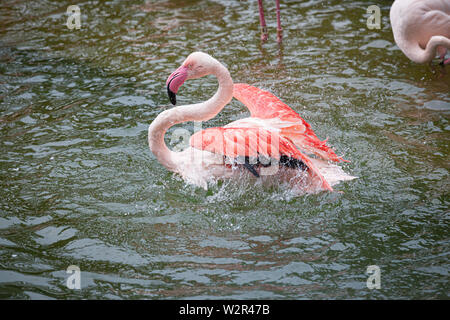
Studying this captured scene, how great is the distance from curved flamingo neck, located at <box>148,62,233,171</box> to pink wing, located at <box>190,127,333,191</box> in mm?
328

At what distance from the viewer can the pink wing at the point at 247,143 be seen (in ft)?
12.2

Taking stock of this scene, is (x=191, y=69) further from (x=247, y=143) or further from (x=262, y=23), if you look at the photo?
(x=262, y=23)

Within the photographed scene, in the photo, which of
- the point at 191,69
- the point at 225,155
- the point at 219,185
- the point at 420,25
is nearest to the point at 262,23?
the point at 420,25

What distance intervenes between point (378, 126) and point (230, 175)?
1.89 metres

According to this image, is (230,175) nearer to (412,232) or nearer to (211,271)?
(211,271)

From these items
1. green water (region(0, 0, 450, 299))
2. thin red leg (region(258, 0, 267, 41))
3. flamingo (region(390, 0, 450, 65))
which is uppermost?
thin red leg (region(258, 0, 267, 41))

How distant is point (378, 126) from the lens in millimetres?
5184

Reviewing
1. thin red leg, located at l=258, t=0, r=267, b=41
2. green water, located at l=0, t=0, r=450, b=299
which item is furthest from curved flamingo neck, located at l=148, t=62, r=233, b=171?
thin red leg, located at l=258, t=0, r=267, b=41

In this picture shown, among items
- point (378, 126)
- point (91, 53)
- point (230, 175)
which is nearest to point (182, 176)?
point (230, 175)

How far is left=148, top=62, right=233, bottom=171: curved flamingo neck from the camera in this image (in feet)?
13.5

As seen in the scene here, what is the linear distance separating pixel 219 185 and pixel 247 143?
0.68m

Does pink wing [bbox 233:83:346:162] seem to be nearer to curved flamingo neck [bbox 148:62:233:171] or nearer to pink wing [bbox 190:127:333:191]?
pink wing [bbox 190:127:333:191]

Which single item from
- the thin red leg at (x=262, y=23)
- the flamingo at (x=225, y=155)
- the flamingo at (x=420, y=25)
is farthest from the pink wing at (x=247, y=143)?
the thin red leg at (x=262, y=23)
